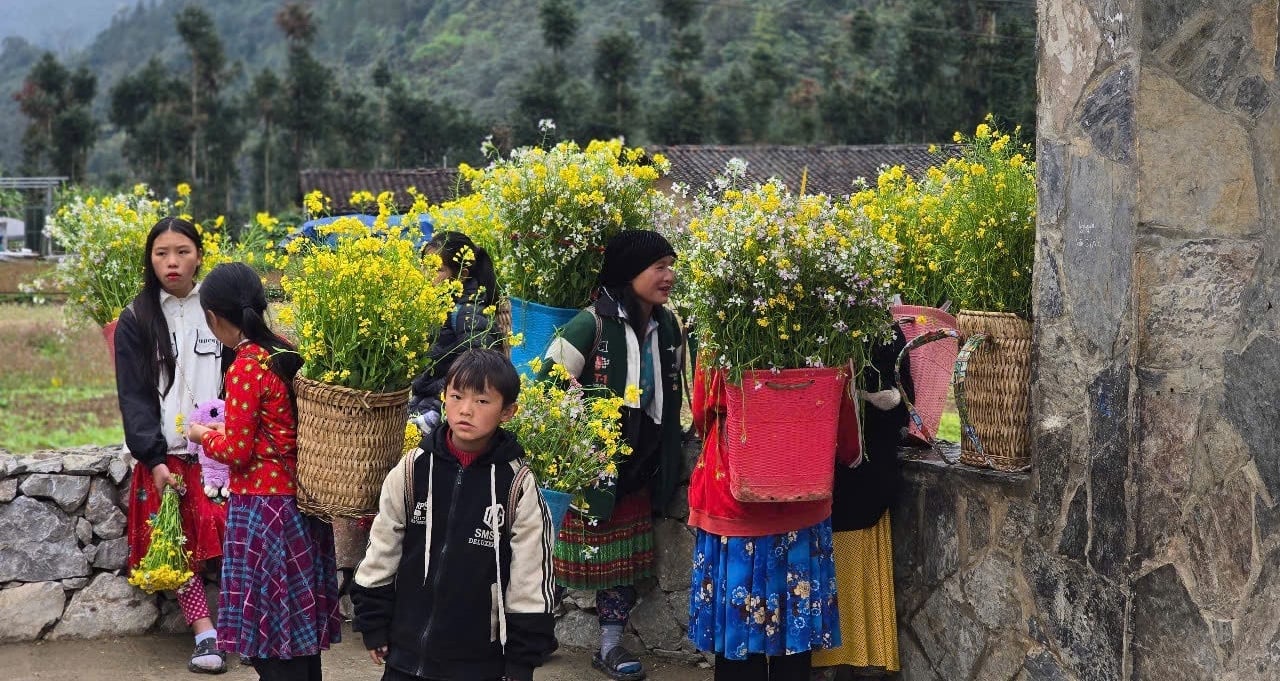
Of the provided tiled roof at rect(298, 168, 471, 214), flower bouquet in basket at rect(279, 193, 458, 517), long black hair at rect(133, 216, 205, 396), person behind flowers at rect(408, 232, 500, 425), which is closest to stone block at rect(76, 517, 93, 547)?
long black hair at rect(133, 216, 205, 396)

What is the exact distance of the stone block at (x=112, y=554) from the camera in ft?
18.2

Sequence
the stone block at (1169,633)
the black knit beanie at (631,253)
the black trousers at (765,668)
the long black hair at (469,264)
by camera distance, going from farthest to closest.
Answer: the long black hair at (469,264) → the black knit beanie at (631,253) → the black trousers at (765,668) → the stone block at (1169,633)

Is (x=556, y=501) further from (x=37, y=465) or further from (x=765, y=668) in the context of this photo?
(x=37, y=465)

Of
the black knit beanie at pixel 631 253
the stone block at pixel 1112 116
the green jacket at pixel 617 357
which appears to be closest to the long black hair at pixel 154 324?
the green jacket at pixel 617 357

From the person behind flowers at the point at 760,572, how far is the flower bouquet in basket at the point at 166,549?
2.04 metres

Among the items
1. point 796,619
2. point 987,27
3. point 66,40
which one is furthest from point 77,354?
point 66,40

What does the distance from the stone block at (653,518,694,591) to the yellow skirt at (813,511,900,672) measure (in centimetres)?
85

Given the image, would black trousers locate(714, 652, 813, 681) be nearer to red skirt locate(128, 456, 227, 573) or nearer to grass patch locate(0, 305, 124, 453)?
red skirt locate(128, 456, 227, 573)

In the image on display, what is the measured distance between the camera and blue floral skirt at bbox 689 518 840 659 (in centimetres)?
430

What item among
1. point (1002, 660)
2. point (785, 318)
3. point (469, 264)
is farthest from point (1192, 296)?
point (469, 264)

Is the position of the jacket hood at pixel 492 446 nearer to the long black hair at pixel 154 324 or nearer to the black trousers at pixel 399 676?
the black trousers at pixel 399 676

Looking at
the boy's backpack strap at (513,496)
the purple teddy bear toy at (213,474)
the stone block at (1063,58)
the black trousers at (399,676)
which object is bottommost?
the black trousers at (399,676)

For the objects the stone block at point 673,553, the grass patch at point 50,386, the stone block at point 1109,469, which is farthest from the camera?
the grass patch at point 50,386

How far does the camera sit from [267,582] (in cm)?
418
